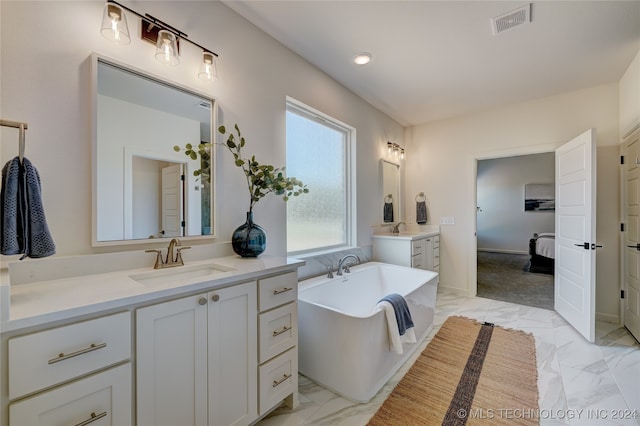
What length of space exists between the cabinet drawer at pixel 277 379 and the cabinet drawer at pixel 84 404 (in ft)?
2.11

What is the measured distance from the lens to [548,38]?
7.29ft

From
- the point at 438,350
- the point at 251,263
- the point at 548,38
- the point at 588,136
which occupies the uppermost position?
the point at 548,38

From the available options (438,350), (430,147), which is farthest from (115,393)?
(430,147)

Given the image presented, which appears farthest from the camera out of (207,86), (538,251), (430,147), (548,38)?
(538,251)

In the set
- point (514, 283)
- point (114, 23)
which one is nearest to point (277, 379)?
point (114, 23)

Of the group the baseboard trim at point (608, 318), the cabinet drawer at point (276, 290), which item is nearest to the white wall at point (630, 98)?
the baseboard trim at point (608, 318)

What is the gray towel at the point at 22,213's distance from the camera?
3.00ft

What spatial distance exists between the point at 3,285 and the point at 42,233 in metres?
0.28

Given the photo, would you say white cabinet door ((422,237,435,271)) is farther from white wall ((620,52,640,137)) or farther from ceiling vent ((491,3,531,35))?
ceiling vent ((491,3,531,35))

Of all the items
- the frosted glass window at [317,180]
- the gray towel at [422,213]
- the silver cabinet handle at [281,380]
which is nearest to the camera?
the silver cabinet handle at [281,380]

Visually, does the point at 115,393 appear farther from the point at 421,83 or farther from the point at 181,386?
the point at 421,83

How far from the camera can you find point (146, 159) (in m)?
1.50

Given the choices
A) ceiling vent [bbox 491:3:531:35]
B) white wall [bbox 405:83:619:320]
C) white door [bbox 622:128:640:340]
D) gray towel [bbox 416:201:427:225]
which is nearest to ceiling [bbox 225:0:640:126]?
ceiling vent [bbox 491:3:531:35]

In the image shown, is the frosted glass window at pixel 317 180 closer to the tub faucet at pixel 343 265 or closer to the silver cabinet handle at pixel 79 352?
the tub faucet at pixel 343 265
